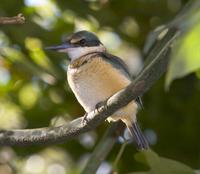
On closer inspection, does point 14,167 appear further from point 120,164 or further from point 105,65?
point 105,65

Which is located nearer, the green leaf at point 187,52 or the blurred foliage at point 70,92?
the green leaf at point 187,52

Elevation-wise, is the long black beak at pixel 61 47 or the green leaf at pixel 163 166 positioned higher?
the green leaf at pixel 163 166

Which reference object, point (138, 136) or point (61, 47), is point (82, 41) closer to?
point (61, 47)

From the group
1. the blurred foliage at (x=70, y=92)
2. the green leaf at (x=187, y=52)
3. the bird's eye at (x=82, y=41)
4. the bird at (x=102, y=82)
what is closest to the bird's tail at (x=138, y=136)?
the bird at (x=102, y=82)

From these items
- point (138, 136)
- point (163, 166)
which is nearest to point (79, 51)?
point (138, 136)

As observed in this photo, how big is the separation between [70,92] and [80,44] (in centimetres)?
52

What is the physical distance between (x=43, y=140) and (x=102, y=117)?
0.81 feet

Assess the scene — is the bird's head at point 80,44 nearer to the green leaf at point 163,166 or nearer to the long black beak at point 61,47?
the long black beak at point 61,47

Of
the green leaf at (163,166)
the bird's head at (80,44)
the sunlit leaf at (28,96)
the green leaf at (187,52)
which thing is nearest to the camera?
the green leaf at (187,52)

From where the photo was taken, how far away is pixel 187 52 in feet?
3.05

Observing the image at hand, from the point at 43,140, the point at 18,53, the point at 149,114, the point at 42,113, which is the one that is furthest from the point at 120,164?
the point at 43,140

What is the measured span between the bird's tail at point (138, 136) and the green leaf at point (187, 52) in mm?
1632

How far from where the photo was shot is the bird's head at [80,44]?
10.2ft

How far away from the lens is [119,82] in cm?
263
